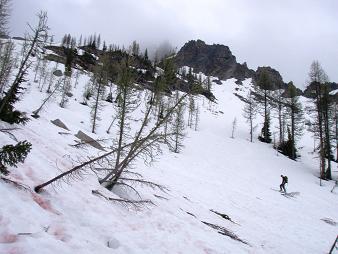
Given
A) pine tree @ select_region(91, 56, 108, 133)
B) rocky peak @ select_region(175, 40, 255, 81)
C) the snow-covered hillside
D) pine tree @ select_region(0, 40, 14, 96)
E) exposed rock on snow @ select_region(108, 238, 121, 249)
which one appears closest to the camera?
the snow-covered hillside

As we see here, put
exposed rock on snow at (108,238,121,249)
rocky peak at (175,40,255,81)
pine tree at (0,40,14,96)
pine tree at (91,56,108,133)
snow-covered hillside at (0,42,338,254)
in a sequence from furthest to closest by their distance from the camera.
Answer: rocky peak at (175,40,255,81)
pine tree at (91,56,108,133)
pine tree at (0,40,14,96)
exposed rock on snow at (108,238,121,249)
snow-covered hillside at (0,42,338,254)

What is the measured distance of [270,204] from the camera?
20797 millimetres

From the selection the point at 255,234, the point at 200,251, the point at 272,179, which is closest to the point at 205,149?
the point at 272,179

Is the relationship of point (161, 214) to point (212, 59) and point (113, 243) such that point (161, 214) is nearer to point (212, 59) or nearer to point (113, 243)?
point (113, 243)

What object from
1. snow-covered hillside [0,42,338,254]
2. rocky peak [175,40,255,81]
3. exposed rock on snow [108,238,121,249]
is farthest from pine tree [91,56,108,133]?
rocky peak [175,40,255,81]

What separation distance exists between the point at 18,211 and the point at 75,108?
48.3 meters

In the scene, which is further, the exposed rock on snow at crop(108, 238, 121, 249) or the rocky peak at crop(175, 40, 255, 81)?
the rocky peak at crop(175, 40, 255, 81)

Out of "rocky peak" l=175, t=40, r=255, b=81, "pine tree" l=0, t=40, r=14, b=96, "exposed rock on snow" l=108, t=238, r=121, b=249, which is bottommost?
"exposed rock on snow" l=108, t=238, r=121, b=249

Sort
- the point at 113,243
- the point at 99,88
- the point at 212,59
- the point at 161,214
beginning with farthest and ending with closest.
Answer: the point at 212,59
the point at 99,88
the point at 161,214
the point at 113,243

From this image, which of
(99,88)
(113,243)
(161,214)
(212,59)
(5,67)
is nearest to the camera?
(113,243)

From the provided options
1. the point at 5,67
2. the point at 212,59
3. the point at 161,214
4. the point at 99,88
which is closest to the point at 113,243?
the point at 161,214

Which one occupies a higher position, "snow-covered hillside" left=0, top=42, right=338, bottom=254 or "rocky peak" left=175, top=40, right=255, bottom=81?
"rocky peak" left=175, top=40, right=255, bottom=81

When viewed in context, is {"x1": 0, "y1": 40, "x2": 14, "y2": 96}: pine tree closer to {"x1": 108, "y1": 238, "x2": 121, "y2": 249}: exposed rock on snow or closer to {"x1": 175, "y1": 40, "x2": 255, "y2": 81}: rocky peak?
{"x1": 108, "y1": 238, "x2": 121, "y2": 249}: exposed rock on snow

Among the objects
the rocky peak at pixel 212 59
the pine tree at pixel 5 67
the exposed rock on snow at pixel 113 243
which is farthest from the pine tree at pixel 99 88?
the rocky peak at pixel 212 59
